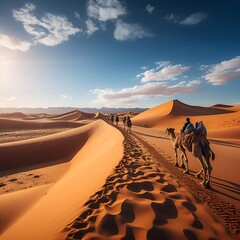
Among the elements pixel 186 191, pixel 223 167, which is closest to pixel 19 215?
pixel 186 191

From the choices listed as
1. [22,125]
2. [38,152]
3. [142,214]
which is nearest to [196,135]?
[142,214]

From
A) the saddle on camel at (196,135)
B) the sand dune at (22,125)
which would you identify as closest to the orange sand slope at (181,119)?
the sand dune at (22,125)

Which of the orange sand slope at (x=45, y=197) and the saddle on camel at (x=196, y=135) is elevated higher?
the saddle on camel at (x=196, y=135)

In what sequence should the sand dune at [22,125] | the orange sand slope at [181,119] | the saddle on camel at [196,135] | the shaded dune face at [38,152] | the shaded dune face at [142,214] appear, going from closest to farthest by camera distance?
the shaded dune face at [142,214]
the saddle on camel at [196,135]
the shaded dune face at [38,152]
the orange sand slope at [181,119]
the sand dune at [22,125]

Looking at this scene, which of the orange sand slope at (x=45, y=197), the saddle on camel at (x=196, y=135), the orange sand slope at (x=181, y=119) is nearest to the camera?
the orange sand slope at (x=45, y=197)

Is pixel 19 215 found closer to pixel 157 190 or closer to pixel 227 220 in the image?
pixel 157 190

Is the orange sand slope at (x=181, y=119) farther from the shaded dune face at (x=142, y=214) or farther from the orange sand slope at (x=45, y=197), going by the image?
the shaded dune face at (x=142, y=214)

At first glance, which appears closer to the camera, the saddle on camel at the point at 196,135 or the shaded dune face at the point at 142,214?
the shaded dune face at the point at 142,214

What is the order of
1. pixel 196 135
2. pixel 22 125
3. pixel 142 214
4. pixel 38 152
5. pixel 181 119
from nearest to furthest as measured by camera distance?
pixel 142 214 → pixel 196 135 → pixel 38 152 → pixel 22 125 → pixel 181 119

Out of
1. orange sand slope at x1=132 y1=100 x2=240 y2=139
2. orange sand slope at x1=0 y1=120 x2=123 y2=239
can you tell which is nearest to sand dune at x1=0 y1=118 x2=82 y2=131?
orange sand slope at x1=132 y1=100 x2=240 y2=139

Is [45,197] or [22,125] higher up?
[22,125]

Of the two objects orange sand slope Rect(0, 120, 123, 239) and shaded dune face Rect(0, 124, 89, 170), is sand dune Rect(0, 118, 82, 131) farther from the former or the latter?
orange sand slope Rect(0, 120, 123, 239)

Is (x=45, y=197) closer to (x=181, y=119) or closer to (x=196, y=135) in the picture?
(x=196, y=135)

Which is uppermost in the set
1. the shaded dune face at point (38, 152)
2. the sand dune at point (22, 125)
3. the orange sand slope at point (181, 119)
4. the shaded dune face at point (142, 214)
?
the orange sand slope at point (181, 119)
